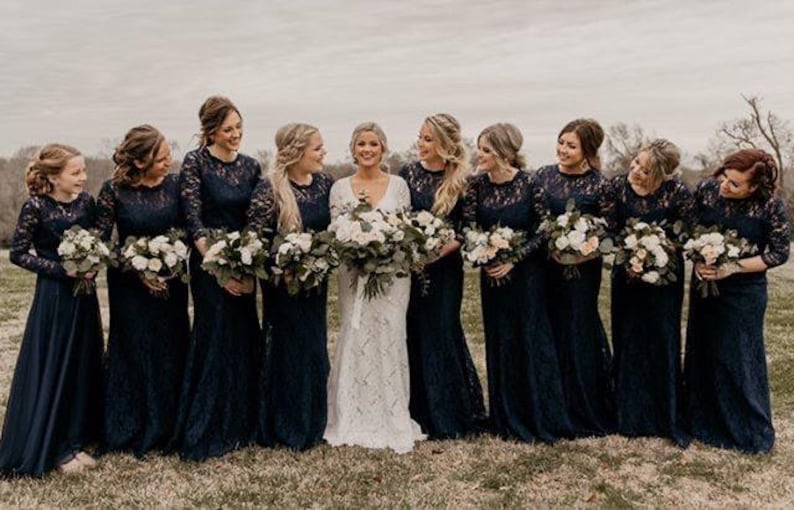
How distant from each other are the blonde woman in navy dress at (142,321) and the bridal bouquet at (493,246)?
2.66 m

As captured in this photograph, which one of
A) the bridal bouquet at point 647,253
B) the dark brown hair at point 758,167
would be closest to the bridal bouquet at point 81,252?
the bridal bouquet at point 647,253

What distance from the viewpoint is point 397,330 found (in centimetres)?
783

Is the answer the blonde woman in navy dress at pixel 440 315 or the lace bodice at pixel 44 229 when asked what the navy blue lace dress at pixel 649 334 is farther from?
the lace bodice at pixel 44 229

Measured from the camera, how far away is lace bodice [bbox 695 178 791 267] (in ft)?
24.3

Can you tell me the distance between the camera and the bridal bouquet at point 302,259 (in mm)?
6973

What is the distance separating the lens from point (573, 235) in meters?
7.25

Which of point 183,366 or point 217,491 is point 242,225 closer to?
point 183,366

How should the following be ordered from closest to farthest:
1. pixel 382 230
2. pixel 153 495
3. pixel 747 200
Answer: pixel 153 495 < pixel 382 230 < pixel 747 200

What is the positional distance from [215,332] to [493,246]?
2.68 metres

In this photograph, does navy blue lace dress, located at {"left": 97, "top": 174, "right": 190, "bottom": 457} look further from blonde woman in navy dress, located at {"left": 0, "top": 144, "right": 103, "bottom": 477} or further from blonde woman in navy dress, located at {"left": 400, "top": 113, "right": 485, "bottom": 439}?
blonde woman in navy dress, located at {"left": 400, "top": 113, "right": 485, "bottom": 439}

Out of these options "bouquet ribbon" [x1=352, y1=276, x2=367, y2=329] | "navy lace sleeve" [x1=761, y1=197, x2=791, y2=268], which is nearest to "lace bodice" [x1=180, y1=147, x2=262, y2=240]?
"bouquet ribbon" [x1=352, y1=276, x2=367, y2=329]

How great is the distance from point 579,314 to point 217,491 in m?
3.76

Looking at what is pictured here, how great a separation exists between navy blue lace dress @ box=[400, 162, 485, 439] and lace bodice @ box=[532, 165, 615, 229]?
35.7 inches

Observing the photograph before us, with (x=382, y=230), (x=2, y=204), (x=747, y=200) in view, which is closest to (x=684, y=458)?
(x=747, y=200)
